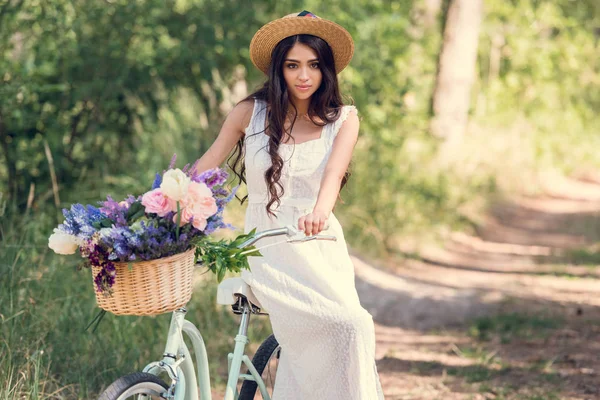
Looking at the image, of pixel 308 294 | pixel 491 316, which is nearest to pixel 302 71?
pixel 308 294

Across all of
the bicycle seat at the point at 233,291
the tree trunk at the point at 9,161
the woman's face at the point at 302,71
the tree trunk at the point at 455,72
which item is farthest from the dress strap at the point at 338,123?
the tree trunk at the point at 455,72

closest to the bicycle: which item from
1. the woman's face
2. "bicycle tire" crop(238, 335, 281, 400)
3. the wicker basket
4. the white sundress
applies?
"bicycle tire" crop(238, 335, 281, 400)

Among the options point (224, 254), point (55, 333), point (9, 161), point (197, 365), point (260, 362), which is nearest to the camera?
point (224, 254)

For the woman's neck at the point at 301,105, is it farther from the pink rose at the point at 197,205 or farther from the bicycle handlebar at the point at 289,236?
the pink rose at the point at 197,205

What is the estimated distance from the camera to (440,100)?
15.6 meters

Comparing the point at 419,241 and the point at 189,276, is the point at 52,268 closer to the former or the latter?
the point at 189,276

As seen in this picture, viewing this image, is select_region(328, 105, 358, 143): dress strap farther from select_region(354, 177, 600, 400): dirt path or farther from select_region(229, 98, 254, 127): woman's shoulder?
select_region(354, 177, 600, 400): dirt path

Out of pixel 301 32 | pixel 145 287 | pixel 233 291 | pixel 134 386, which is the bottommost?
pixel 134 386

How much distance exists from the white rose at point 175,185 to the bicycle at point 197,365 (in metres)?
0.48

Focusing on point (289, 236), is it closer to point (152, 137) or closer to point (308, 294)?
point (308, 294)

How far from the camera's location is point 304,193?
3748mm

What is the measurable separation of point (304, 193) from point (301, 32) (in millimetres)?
693

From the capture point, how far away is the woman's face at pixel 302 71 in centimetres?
378

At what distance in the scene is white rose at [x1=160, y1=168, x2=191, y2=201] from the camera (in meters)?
2.79
